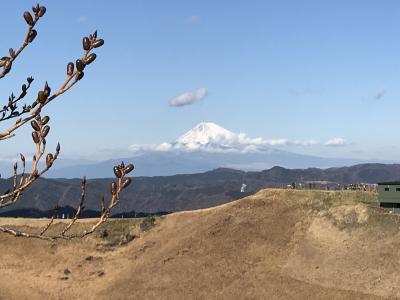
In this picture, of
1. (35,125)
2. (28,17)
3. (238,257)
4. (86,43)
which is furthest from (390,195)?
(28,17)

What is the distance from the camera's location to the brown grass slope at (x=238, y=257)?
60.4 m

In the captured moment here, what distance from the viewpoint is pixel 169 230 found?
8219 cm

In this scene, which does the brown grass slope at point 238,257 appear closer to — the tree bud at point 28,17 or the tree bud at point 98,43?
the tree bud at point 98,43

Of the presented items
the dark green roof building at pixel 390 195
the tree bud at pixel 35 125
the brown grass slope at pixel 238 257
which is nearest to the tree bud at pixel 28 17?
the tree bud at pixel 35 125

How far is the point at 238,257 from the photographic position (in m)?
69.2

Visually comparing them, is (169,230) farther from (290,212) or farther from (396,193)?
(396,193)

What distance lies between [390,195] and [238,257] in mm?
23903

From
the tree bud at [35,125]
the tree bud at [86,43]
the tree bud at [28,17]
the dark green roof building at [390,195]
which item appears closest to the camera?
the tree bud at [86,43]

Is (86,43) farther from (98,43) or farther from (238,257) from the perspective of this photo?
(238,257)

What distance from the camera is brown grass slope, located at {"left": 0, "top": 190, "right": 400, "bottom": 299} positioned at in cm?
6041

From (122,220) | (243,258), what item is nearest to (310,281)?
(243,258)

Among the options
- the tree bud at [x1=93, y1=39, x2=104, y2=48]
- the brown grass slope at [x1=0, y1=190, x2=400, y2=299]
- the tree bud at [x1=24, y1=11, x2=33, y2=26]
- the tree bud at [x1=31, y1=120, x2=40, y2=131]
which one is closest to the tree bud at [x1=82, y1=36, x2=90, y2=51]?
the tree bud at [x1=93, y1=39, x2=104, y2=48]

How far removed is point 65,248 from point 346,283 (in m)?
46.3

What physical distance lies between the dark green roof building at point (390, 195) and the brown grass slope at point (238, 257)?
2002mm
